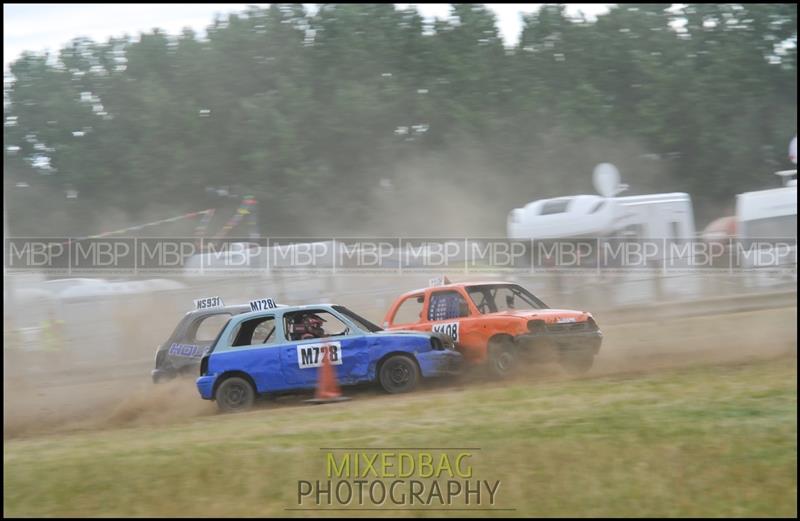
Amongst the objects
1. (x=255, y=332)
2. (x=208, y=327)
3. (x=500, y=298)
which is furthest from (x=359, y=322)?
(x=208, y=327)

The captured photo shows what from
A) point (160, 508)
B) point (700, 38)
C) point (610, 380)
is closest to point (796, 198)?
point (610, 380)

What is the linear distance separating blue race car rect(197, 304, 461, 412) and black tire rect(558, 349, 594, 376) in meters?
1.48

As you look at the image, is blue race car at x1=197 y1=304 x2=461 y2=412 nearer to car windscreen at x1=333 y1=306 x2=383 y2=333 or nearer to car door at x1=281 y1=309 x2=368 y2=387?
car door at x1=281 y1=309 x2=368 y2=387

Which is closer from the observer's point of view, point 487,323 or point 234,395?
point 234,395

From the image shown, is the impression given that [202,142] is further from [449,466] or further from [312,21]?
[449,466]

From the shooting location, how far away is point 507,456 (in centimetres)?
765

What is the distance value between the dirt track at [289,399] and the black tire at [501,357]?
0.23 m

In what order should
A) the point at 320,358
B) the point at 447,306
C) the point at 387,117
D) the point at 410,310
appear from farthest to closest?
1. the point at 387,117
2. the point at 410,310
3. the point at 447,306
4. the point at 320,358

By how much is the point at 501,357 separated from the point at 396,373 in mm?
1410

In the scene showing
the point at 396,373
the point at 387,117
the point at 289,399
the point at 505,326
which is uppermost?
the point at 387,117

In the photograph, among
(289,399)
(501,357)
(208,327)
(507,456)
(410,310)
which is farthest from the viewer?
(410,310)

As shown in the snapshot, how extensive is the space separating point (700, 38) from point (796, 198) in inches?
926

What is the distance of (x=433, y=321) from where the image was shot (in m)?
12.3

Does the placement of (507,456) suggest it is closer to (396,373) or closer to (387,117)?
(396,373)
